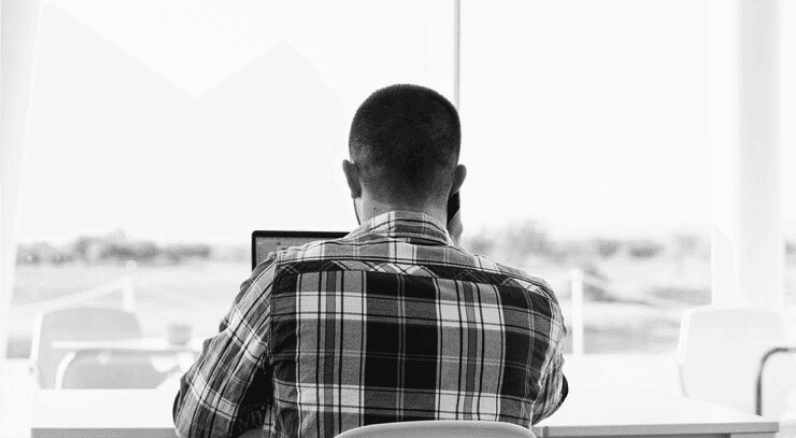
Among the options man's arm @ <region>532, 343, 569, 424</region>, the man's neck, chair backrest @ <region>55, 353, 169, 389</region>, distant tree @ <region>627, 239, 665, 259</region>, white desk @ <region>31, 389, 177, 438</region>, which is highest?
distant tree @ <region>627, 239, 665, 259</region>

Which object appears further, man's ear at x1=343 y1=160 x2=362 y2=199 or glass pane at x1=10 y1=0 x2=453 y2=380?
glass pane at x1=10 y1=0 x2=453 y2=380

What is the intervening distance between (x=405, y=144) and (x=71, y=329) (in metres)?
2.20

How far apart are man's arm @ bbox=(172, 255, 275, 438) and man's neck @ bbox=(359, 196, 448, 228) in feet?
0.58

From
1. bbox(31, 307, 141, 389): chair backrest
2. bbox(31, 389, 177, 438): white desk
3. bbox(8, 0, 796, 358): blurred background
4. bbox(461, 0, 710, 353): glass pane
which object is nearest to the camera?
bbox(31, 389, 177, 438): white desk

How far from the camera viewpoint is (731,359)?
3.45 meters

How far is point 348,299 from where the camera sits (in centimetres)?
128

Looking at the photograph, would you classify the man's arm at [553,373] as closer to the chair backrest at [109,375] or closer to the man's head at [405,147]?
the man's head at [405,147]

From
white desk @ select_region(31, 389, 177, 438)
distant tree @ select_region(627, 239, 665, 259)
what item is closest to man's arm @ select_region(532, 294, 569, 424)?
white desk @ select_region(31, 389, 177, 438)

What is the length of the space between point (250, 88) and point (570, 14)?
5.24 metres

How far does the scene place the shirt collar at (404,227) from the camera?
1.37 m

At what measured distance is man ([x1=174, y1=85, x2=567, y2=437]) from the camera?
4.16 feet

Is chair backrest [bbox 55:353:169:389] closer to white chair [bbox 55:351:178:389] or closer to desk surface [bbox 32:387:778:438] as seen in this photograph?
white chair [bbox 55:351:178:389]

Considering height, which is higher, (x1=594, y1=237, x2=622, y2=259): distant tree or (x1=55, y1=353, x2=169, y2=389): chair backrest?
(x1=594, y1=237, x2=622, y2=259): distant tree

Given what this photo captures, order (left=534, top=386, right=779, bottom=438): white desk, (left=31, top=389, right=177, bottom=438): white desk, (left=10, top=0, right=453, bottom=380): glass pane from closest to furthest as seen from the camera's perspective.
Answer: (left=31, top=389, right=177, bottom=438): white desk < (left=534, top=386, right=779, bottom=438): white desk < (left=10, top=0, right=453, bottom=380): glass pane
